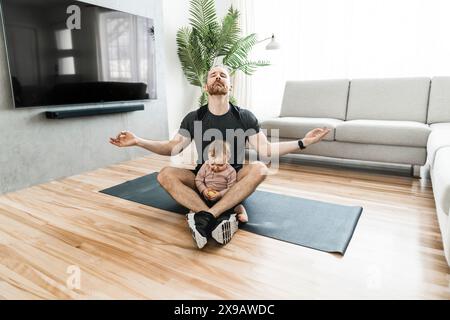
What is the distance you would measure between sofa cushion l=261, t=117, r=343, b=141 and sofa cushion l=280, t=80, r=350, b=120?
0.33m

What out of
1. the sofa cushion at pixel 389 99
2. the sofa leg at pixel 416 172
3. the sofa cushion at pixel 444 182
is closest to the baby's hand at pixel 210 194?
the sofa cushion at pixel 444 182

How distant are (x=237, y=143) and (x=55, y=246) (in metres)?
1.09

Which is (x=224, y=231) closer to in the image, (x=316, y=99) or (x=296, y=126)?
(x=296, y=126)

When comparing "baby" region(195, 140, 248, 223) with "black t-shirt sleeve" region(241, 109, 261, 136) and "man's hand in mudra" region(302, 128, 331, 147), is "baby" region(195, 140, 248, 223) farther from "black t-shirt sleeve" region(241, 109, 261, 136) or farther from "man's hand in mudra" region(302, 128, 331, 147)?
"man's hand in mudra" region(302, 128, 331, 147)

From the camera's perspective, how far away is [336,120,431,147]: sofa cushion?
7.73ft

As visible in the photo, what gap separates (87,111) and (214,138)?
1415mm

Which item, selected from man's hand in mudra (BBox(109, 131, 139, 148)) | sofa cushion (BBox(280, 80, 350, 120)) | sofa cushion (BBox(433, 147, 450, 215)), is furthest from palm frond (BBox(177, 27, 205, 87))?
sofa cushion (BBox(433, 147, 450, 215))

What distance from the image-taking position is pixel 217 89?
68.6 inches

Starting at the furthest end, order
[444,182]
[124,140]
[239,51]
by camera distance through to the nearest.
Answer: [239,51]
[124,140]
[444,182]

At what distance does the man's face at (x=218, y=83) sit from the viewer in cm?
173

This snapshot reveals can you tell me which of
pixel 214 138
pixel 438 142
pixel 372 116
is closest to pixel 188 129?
pixel 214 138

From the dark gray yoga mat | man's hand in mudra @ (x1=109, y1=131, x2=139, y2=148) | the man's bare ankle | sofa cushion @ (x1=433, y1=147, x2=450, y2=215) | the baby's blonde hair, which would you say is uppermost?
man's hand in mudra @ (x1=109, y1=131, x2=139, y2=148)

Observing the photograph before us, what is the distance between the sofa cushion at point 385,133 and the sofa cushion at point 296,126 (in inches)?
3.7

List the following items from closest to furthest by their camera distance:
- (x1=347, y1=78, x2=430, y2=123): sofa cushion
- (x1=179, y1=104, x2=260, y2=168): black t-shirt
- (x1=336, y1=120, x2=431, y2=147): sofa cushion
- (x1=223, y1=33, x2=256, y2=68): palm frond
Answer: (x1=179, y1=104, x2=260, y2=168): black t-shirt, (x1=336, y1=120, x2=431, y2=147): sofa cushion, (x1=347, y1=78, x2=430, y2=123): sofa cushion, (x1=223, y1=33, x2=256, y2=68): palm frond
